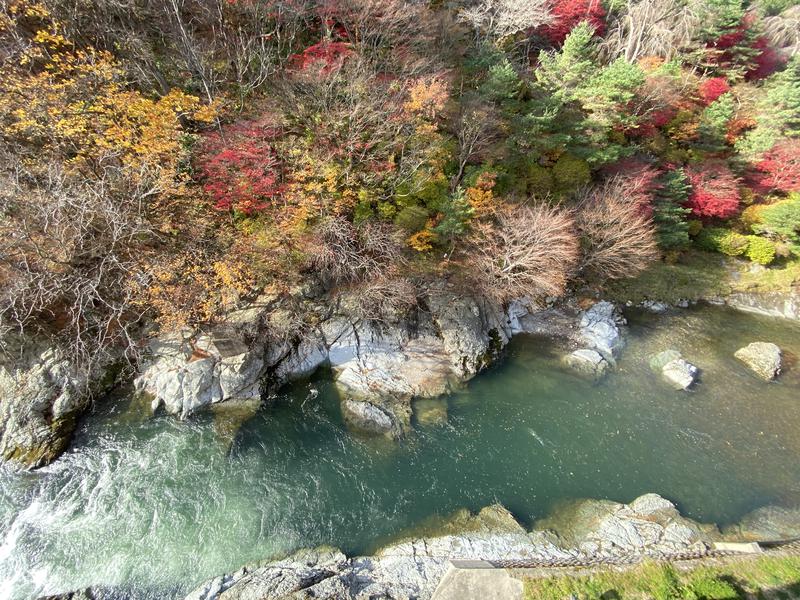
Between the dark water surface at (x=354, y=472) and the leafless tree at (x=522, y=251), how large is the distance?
12.9 feet

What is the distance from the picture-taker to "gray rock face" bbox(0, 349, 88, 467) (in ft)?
32.6

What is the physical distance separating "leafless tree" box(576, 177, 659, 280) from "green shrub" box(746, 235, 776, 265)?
8768 millimetres

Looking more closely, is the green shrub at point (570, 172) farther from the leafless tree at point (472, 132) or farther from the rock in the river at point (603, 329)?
the rock in the river at point (603, 329)

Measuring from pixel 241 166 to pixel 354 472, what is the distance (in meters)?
11.4

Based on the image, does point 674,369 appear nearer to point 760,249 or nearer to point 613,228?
point 613,228

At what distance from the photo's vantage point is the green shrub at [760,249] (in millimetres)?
20203

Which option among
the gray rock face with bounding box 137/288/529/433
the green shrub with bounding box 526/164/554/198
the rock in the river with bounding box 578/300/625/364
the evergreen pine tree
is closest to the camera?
the gray rock face with bounding box 137/288/529/433

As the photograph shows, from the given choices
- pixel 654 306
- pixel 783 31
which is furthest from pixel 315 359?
pixel 783 31

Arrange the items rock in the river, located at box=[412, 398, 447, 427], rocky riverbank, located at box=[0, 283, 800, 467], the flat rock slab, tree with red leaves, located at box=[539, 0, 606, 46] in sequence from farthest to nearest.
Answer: tree with red leaves, located at box=[539, 0, 606, 46] → rock in the river, located at box=[412, 398, 447, 427] → rocky riverbank, located at box=[0, 283, 800, 467] → the flat rock slab

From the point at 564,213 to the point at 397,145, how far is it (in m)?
8.00

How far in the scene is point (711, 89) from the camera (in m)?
21.3

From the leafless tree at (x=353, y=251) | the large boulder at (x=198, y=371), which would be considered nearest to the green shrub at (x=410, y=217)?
the leafless tree at (x=353, y=251)

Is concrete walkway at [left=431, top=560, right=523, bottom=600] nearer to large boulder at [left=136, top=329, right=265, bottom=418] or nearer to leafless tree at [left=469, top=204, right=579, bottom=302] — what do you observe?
large boulder at [left=136, top=329, right=265, bottom=418]

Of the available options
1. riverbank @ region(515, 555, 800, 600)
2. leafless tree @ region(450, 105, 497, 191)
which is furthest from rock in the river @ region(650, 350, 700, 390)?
leafless tree @ region(450, 105, 497, 191)
